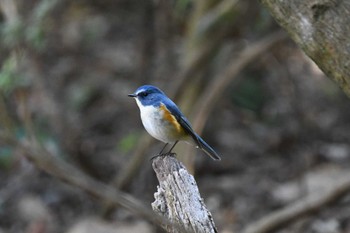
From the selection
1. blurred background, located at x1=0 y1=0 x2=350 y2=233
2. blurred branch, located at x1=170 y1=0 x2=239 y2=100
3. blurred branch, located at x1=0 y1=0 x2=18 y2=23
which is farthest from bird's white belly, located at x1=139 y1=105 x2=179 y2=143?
blurred branch, located at x1=0 y1=0 x2=18 y2=23

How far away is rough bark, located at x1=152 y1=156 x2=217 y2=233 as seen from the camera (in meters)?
3.48

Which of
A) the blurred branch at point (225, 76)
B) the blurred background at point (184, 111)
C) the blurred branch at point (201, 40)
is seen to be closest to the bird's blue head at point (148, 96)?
the blurred background at point (184, 111)

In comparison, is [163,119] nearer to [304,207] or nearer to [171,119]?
[171,119]

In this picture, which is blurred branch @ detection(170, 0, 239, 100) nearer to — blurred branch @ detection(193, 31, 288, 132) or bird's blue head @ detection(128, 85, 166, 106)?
blurred branch @ detection(193, 31, 288, 132)

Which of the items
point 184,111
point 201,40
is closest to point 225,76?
point 201,40

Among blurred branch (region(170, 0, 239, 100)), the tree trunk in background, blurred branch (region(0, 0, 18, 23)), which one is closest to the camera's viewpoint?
the tree trunk in background

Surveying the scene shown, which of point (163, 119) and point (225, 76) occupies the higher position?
point (163, 119)

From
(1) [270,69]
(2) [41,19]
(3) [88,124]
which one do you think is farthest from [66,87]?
(2) [41,19]

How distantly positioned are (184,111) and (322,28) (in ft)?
15.0

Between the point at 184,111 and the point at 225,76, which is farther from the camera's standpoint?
the point at 184,111

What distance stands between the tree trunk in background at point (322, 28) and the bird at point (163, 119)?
132 centimetres

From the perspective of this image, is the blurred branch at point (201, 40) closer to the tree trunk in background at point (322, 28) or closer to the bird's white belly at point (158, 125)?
the bird's white belly at point (158, 125)

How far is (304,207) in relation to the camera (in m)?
6.87

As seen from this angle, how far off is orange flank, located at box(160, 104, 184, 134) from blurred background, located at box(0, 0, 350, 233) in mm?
2372
